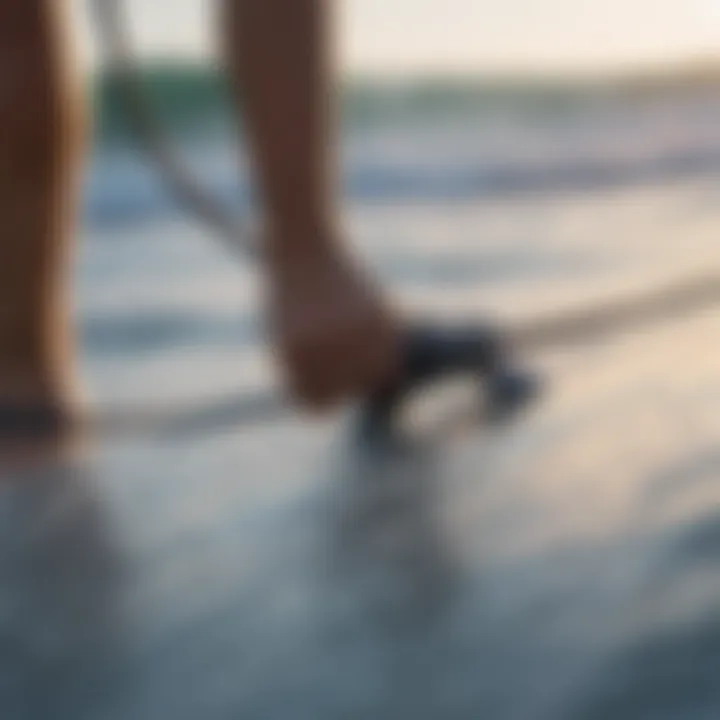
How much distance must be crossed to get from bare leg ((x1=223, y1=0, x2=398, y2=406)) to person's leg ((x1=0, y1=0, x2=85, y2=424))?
0.34ft

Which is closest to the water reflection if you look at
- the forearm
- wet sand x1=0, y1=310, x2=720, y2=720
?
wet sand x1=0, y1=310, x2=720, y2=720

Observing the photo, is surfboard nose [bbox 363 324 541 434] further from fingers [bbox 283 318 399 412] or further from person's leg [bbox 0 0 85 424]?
person's leg [bbox 0 0 85 424]

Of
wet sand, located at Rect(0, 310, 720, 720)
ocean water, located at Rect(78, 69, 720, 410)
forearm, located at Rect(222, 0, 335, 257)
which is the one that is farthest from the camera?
ocean water, located at Rect(78, 69, 720, 410)

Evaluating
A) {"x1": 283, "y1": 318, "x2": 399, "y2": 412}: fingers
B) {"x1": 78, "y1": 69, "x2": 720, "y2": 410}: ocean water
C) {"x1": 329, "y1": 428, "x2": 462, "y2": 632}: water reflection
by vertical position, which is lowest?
{"x1": 78, "y1": 69, "x2": 720, "y2": 410}: ocean water

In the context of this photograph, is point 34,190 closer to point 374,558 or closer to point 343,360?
point 343,360

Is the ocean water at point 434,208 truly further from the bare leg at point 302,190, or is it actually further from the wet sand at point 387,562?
the wet sand at point 387,562

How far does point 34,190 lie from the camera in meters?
0.70

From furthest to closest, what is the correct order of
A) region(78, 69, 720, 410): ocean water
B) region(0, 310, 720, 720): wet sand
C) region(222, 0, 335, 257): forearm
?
region(78, 69, 720, 410): ocean water < region(222, 0, 335, 257): forearm < region(0, 310, 720, 720): wet sand

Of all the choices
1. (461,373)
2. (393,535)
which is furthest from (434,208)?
(393,535)

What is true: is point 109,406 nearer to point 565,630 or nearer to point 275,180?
point 275,180

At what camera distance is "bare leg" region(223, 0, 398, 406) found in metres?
0.65

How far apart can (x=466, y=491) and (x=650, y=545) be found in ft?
0.36

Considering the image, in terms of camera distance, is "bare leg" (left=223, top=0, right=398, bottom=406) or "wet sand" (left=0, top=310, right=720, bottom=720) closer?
"wet sand" (left=0, top=310, right=720, bottom=720)

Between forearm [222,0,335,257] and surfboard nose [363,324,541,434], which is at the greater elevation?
forearm [222,0,335,257]
